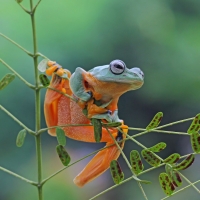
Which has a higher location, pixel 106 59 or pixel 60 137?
pixel 106 59

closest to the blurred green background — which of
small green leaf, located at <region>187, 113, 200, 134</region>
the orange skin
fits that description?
the orange skin

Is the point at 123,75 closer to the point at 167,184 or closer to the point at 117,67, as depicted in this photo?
the point at 117,67

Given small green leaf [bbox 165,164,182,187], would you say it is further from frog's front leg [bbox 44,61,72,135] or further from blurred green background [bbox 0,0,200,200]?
blurred green background [bbox 0,0,200,200]

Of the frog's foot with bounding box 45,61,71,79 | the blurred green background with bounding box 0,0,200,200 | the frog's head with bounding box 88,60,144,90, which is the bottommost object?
the frog's head with bounding box 88,60,144,90

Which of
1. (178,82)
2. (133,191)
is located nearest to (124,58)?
(178,82)

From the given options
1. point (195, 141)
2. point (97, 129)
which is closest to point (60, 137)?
point (97, 129)

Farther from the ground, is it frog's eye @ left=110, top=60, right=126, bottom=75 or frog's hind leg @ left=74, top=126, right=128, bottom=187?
frog's eye @ left=110, top=60, right=126, bottom=75

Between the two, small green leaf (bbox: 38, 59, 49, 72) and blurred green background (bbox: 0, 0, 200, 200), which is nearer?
small green leaf (bbox: 38, 59, 49, 72)
